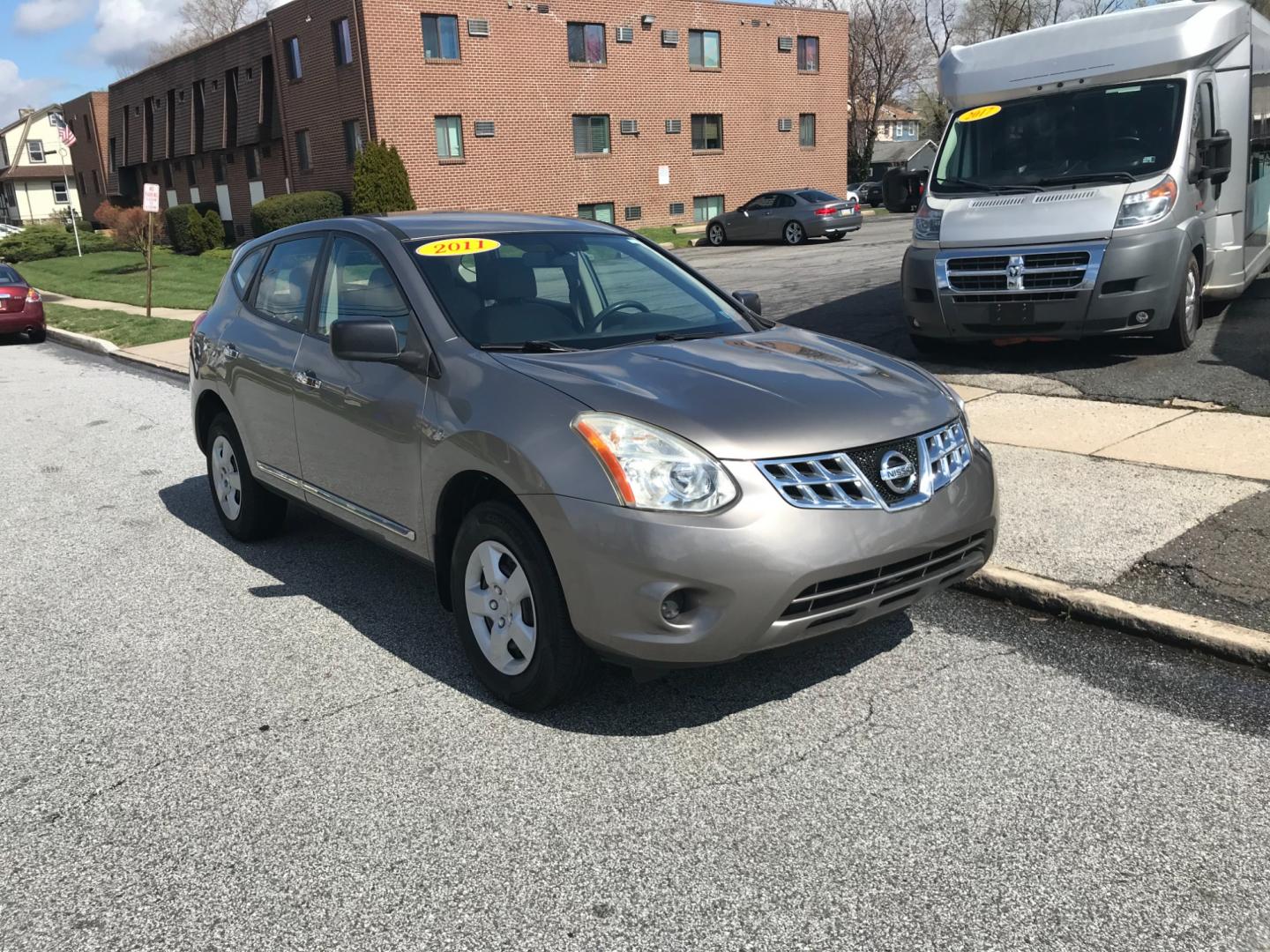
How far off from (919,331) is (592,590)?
7.16 metres

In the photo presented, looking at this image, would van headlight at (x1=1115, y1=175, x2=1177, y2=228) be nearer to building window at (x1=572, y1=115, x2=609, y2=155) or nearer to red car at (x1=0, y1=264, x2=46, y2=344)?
red car at (x1=0, y1=264, x2=46, y2=344)

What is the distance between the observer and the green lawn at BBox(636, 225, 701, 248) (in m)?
34.2

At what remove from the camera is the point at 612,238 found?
524 cm

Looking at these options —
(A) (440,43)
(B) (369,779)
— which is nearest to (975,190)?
(B) (369,779)

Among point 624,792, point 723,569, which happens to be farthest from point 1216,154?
point 624,792

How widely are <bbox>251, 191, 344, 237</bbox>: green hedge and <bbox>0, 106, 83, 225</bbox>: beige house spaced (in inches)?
2187

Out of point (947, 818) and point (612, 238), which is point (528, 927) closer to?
point (947, 818)

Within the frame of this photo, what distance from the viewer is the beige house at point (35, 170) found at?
8019cm

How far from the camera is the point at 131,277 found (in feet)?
104

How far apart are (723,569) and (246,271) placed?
3.92 meters

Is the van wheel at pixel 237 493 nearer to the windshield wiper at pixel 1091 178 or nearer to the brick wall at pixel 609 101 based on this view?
the windshield wiper at pixel 1091 178

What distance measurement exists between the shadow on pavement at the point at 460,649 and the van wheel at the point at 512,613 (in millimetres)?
167

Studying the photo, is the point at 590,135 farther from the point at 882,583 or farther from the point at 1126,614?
the point at 882,583

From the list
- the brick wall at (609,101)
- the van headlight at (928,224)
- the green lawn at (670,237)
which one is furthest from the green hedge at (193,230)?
the van headlight at (928,224)
